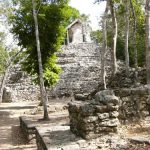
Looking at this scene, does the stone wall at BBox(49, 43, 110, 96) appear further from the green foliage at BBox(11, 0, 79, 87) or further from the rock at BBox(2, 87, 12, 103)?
the green foliage at BBox(11, 0, 79, 87)

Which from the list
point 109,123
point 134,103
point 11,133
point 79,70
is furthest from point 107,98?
point 79,70

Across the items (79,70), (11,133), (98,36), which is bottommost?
(11,133)

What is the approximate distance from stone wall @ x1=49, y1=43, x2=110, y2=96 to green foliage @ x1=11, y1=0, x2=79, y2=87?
7838mm

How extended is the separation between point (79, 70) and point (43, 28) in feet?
36.5

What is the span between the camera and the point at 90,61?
3291 centimetres

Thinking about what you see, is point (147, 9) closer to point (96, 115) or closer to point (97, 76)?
point (96, 115)

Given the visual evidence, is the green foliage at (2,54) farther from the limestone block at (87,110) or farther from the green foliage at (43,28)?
the limestone block at (87,110)

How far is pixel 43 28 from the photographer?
65.1 feet

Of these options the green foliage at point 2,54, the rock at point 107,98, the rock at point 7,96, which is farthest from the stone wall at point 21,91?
the rock at point 107,98

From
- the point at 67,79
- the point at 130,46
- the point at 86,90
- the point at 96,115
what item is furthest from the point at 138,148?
the point at 130,46

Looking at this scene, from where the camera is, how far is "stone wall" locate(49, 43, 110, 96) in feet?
93.1

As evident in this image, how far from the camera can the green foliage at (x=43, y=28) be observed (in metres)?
19.5

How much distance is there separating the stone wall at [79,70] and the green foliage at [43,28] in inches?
309

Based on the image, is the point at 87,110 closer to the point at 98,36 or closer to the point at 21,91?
the point at 21,91
